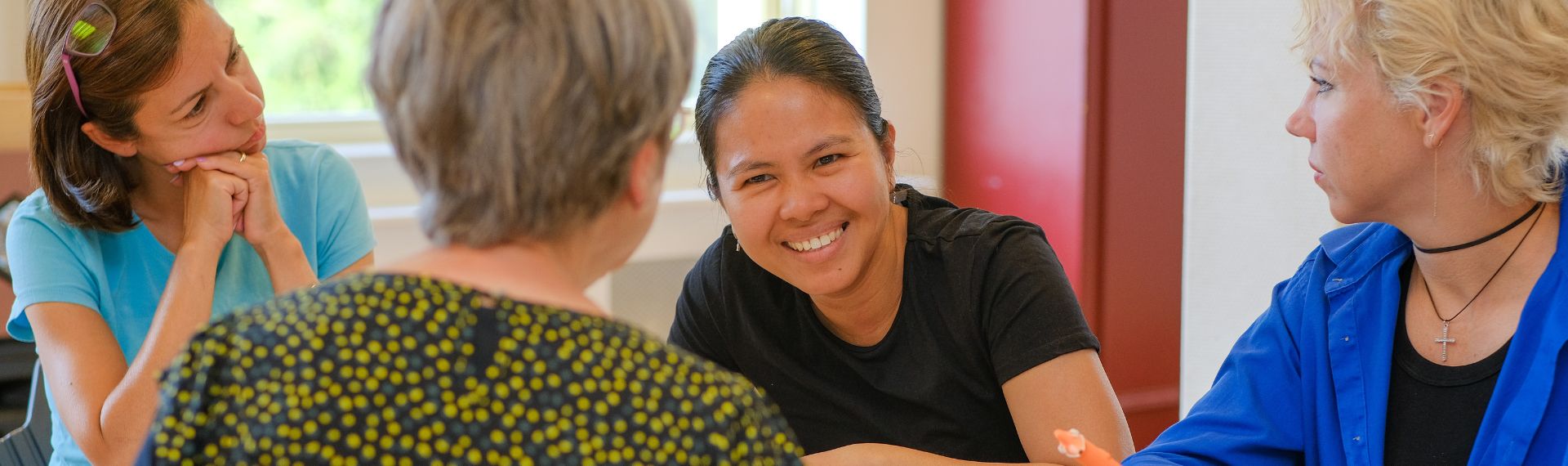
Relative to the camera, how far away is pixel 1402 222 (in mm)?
1366

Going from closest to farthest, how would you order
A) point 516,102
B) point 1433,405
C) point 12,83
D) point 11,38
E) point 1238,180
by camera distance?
point 516,102 < point 1433,405 < point 1238,180 < point 12,83 < point 11,38

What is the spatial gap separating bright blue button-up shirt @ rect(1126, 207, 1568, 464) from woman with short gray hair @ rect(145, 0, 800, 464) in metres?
0.77

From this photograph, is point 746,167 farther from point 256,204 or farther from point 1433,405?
point 1433,405

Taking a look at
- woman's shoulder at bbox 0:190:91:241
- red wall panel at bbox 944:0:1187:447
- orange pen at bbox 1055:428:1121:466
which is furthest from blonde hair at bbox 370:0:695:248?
red wall panel at bbox 944:0:1187:447

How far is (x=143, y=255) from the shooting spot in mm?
1729

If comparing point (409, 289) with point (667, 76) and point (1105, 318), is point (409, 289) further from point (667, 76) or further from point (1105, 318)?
point (1105, 318)

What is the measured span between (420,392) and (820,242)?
0.78 meters

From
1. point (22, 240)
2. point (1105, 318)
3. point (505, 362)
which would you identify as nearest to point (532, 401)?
point (505, 362)

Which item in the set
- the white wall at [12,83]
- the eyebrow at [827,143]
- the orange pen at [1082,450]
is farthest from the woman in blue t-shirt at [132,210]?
the orange pen at [1082,450]

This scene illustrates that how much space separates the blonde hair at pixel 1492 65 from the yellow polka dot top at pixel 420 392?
836 mm

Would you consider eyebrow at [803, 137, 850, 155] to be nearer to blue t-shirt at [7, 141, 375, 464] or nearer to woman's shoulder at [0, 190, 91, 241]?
blue t-shirt at [7, 141, 375, 464]

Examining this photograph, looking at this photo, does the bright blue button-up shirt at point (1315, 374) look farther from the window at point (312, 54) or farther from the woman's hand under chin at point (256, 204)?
the window at point (312, 54)

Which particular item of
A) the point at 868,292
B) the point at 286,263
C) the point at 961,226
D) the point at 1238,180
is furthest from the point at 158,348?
the point at 1238,180

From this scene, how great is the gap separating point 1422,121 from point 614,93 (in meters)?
0.87
